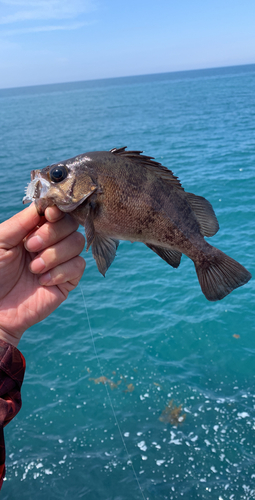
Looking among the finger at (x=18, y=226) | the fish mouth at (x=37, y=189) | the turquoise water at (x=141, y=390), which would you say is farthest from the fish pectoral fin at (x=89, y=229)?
the turquoise water at (x=141, y=390)

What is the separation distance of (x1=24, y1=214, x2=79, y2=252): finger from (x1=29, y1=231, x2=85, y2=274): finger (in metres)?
0.07

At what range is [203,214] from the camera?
10.8 feet

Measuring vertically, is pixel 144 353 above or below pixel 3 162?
below

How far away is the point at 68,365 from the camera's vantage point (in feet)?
36.1

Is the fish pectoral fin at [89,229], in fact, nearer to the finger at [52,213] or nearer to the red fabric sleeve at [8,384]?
the finger at [52,213]

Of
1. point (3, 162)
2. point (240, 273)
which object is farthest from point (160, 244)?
point (3, 162)

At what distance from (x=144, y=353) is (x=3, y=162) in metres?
33.9

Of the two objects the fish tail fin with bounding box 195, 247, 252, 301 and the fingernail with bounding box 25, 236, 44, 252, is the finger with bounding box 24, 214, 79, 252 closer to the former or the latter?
the fingernail with bounding box 25, 236, 44, 252

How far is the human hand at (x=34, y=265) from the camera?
3400 millimetres

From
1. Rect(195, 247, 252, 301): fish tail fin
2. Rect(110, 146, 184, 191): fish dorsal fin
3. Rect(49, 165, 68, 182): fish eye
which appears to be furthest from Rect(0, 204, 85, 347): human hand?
Rect(195, 247, 252, 301): fish tail fin

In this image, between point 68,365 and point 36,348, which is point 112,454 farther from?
point 36,348

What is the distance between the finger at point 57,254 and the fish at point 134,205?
340mm

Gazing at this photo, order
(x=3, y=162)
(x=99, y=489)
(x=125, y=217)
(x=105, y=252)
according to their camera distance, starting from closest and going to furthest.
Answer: (x=125, y=217)
(x=105, y=252)
(x=99, y=489)
(x=3, y=162)

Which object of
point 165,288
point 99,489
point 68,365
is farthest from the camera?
point 165,288
